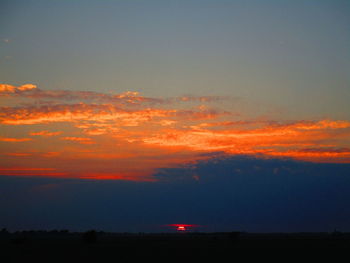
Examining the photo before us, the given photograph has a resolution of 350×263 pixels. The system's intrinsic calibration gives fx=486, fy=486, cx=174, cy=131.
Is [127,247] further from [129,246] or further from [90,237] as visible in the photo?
[90,237]

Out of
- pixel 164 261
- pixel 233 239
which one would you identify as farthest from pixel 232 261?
pixel 233 239

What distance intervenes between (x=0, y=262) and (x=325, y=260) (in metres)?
30.5

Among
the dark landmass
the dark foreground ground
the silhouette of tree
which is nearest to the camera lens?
the dark foreground ground

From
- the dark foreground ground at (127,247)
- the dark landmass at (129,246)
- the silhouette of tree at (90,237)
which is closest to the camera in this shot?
the dark foreground ground at (127,247)

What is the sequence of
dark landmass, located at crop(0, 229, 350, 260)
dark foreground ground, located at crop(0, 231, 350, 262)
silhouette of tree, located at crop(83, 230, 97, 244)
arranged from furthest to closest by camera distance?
silhouette of tree, located at crop(83, 230, 97, 244) → dark landmass, located at crop(0, 229, 350, 260) → dark foreground ground, located at crop(0, 231, 350, 262)

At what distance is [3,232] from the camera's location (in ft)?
608

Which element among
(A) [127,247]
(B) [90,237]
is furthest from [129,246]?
(B) [90,237]

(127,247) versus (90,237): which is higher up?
(127,247)

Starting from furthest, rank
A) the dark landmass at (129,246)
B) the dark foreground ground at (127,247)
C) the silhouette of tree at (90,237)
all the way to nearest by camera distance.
Result: the silhouette of tree at (90,237)
the dark landmass at (129,246)
the dark foreground ground at (127,247)

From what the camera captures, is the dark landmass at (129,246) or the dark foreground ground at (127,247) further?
the dark landmass at (129,246)

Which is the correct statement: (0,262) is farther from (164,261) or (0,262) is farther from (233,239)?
(233,239)

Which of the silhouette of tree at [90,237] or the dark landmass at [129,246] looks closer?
the dark landmass at [129,246]

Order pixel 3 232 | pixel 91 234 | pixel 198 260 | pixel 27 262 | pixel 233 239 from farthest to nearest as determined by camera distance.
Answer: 1. pixel 3 232
2. pixel 233 239
3. pixel 91 234
4. pixel 198 260
5. pixel 27 262

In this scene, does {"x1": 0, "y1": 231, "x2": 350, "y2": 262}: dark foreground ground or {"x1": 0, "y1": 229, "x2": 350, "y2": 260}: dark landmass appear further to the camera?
{"x1": 0, "y1": 229, "x2": 350, "y2": 260}: dark landmass
